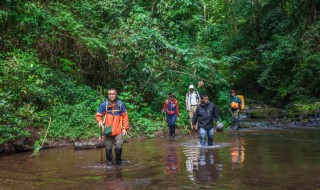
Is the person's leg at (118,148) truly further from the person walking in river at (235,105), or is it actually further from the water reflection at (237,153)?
the person walking in river at (235,105)

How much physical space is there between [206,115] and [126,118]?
3656 mm

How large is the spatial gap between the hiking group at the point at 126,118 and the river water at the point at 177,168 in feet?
1.54

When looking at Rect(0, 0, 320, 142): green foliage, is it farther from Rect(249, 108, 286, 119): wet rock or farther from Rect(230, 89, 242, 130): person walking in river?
Rect(249, 108, 286, 119): wet rock

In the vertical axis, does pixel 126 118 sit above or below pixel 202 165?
above

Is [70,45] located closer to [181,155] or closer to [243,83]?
[181,155]

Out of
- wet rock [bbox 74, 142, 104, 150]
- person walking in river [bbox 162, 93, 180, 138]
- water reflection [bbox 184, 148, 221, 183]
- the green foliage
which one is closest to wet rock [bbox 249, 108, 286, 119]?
the green foliage

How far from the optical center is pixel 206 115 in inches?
492

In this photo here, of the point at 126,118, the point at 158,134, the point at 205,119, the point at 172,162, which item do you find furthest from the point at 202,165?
the point at 158,134

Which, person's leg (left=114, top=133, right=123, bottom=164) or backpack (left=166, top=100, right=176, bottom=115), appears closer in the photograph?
person's leg (left=114, top=133, right=123, bottom=164)

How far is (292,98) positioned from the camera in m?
29.5

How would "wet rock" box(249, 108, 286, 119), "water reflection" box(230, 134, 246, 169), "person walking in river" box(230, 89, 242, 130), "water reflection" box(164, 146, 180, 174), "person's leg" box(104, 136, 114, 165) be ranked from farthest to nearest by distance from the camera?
1. "wet rock" box(249, 108, 286, 119)
2. "person walking in river" box(230, 89, 242, 130)
3. "person's leg" box(104, 136, 114, 165)
4. "water reflection" box(230, 134, 246, 169)
5. "water reflection" box(164, 146, 180, 174)

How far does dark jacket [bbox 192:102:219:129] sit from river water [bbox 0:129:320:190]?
745mm

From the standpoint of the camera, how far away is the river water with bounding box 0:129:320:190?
6.95m

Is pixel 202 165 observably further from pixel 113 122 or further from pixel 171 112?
pixel 171 112
